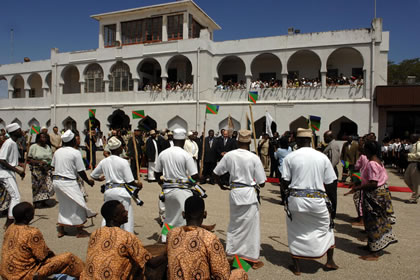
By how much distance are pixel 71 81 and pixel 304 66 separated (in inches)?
784

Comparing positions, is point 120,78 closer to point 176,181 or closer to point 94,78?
point 94,78

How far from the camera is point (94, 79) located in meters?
24.9

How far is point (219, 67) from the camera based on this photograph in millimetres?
23625

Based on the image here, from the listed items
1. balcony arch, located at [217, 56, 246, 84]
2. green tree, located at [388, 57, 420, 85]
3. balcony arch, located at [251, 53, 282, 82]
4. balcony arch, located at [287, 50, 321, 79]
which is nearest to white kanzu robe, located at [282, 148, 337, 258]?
balcony arch, located at [287, 50, 321, 79]

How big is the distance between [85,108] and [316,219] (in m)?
23.8

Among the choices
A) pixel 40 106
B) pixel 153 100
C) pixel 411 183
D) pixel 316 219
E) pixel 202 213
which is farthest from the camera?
pixel 40 106

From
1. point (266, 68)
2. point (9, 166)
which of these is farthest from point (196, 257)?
point (266, 68)

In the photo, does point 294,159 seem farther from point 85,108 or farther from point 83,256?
point 85,108

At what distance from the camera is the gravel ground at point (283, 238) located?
411cm

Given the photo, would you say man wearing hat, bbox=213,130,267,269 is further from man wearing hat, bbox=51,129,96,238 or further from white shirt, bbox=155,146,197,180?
man wearing hat, bbox=51,129,96,238

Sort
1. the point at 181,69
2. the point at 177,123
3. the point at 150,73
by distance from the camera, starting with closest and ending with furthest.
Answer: the point at 177,123 → the point at 181,69 → the point at 150,73

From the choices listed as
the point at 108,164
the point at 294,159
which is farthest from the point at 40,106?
the point at 294,159

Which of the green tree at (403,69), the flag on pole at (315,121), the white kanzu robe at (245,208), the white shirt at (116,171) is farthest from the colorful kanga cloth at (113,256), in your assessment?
Result: the green tree at (403,69)

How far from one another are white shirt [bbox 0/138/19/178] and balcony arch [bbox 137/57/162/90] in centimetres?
1868
